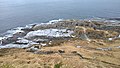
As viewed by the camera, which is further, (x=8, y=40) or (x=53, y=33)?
(x=53, y=33)

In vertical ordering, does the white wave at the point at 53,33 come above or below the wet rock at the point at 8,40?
above

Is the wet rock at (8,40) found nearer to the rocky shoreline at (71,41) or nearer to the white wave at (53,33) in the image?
the rocky shoreline at (71,41)

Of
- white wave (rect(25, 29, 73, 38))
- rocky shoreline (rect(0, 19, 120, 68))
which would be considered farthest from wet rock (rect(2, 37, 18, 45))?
white wave (rect(25, 29, 73, 38))

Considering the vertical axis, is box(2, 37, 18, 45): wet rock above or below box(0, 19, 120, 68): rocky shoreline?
below

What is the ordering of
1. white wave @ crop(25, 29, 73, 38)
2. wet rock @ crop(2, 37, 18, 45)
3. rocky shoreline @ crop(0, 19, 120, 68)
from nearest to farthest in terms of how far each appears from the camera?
rocky shoreline @ crop(0, 19, 120, 68)
wet rock @ crop(2, 37, 18, 45)
white wave @ crop(25, 29, 73, 38)

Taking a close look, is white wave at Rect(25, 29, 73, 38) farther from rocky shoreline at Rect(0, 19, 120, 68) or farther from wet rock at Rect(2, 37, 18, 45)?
wet rock at Rect(2, 37, 18, 45)

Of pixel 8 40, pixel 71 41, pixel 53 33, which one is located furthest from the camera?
pixel 53 33

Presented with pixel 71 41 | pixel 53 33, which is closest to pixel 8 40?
pixel 53 33

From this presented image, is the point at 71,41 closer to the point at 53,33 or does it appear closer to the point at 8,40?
the point at 53,33

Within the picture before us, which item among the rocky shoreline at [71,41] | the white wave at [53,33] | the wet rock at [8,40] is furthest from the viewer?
the white wave at [53,33]

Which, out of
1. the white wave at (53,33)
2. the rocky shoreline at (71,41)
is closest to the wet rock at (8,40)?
the rocky shoreline at (71,41)

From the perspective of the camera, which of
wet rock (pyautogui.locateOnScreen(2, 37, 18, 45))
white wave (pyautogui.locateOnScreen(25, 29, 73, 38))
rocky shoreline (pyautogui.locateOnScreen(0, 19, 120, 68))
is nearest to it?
rocky shoreline (pyautogui.locateOnScreen(0, 19, 120, 68))

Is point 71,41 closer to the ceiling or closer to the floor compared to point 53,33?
closer to the ceiling
